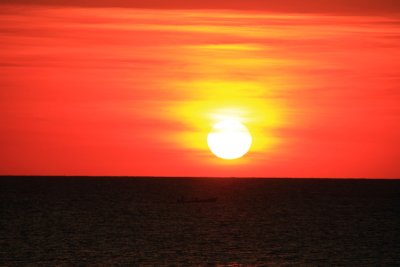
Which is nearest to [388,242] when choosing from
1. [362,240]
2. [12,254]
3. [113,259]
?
[362,240]

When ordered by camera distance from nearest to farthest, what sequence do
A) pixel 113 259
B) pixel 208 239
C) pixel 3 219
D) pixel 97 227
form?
pixel 113 259 < pixel 208 239 < pixel 97 227 < pixel 3 219

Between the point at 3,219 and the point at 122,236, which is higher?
the point at 3,219

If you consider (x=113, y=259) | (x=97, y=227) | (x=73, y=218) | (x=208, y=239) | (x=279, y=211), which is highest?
(x=279, y=211)

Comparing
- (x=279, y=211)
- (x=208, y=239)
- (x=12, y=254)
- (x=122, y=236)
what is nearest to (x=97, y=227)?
(x=122, y=236)

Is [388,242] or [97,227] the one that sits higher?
[97,227]

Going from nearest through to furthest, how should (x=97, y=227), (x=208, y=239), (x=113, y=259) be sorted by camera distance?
(x=113, y=259) → (x=208, y=239) → (x=97, y=227)

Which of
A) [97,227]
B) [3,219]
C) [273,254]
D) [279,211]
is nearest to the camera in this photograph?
[273,254]

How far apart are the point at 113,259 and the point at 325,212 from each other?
96.7 m

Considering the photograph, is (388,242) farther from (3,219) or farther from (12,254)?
(3,219)

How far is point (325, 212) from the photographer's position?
17700 cm

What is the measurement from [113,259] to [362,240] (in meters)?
40.0

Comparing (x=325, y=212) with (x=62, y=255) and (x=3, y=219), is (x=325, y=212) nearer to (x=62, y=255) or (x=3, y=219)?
(x=3, y=219)

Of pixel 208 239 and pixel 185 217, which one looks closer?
pixel 208 239

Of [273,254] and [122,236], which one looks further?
[122,236]
